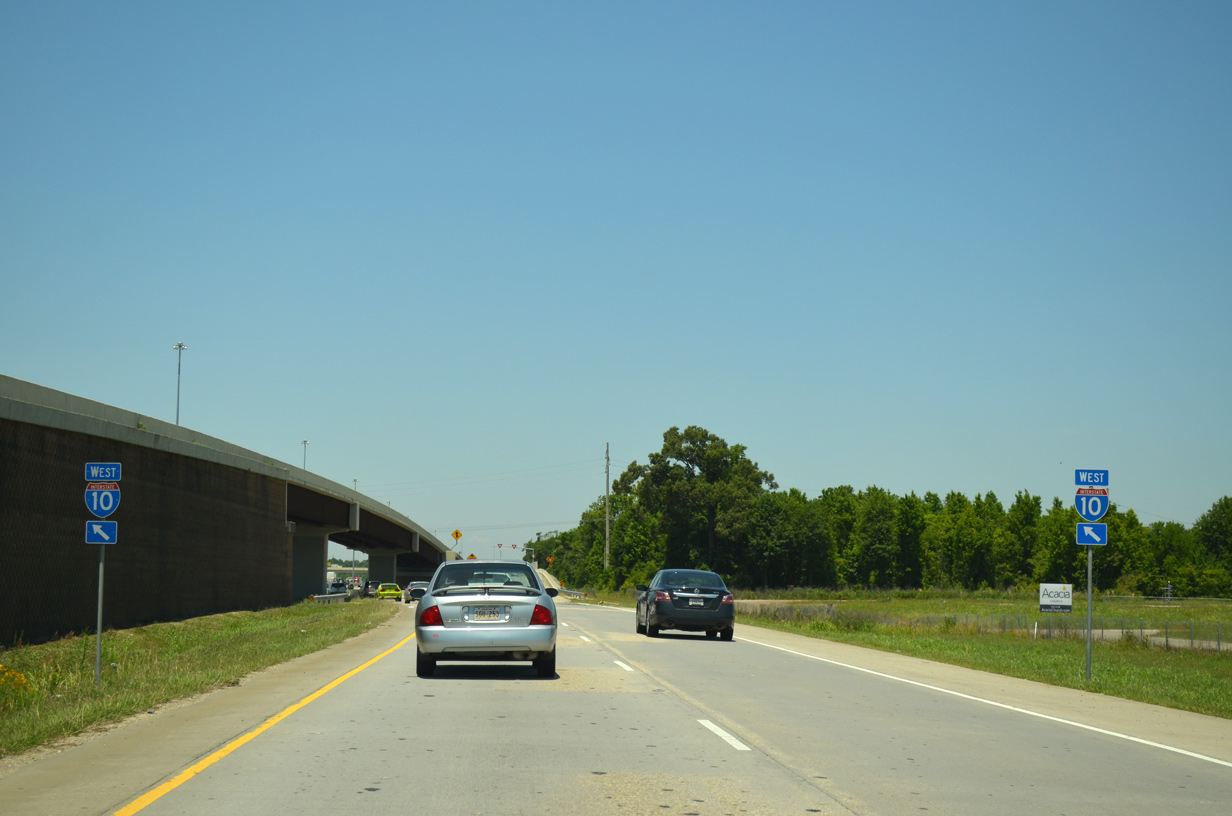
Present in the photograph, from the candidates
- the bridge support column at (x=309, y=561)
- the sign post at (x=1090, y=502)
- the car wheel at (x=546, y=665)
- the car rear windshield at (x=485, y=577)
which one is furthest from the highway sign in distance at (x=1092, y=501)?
the bridge support column at (x=309, y=561)

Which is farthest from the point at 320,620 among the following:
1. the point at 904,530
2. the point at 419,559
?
the point at 904,530

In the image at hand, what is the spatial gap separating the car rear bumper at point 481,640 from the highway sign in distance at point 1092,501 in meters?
8.90

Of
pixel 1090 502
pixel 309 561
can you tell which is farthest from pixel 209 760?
pixel 309 561

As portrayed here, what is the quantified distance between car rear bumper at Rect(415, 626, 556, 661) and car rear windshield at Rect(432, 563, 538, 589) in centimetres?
75

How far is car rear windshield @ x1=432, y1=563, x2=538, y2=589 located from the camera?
1599 cm

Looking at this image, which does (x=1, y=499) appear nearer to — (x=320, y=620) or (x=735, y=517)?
(x=320, y=620)

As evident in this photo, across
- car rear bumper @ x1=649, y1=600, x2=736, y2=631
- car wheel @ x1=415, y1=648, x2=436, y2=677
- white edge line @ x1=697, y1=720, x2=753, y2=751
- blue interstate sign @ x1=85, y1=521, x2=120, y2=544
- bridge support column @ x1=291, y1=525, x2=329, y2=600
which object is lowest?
bridge support column @ x1=291, y1=525, x2=329, y2=600

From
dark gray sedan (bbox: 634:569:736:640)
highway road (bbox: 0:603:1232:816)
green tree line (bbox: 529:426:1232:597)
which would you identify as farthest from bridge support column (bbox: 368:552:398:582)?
highway road (bbox: 0:603:1232:816)

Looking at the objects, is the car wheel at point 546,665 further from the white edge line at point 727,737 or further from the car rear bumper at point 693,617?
the car rear bumper at point 693,617

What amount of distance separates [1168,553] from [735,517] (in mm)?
73649

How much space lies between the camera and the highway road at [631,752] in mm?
7680

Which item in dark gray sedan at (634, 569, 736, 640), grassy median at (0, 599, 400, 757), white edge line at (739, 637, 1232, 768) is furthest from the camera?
dark gray sedan at (634, 569, 736, 640)

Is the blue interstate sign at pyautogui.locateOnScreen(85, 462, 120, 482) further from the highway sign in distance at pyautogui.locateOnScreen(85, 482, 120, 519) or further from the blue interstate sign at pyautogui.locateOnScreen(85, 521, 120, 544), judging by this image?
the blue interstate sign at pyautogui.locateOnScreen(85, 521, 120, 544)

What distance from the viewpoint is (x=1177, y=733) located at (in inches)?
497
